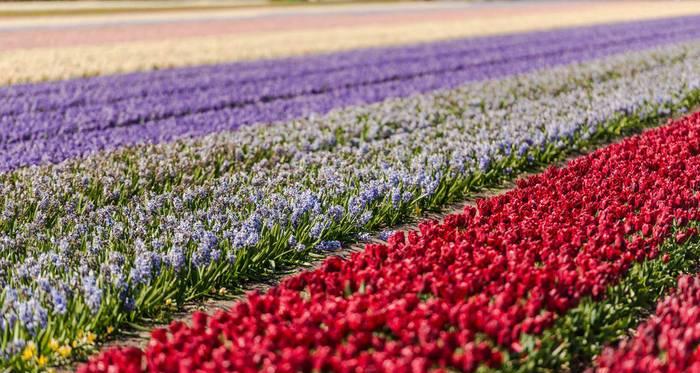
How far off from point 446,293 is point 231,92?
13.1 m

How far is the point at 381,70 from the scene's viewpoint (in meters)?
20.9

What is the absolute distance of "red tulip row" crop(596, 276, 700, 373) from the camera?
416 centimetres

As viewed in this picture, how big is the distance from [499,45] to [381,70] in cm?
831

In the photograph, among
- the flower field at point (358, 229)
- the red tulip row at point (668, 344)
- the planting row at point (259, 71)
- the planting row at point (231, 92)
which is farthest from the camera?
the planting row at point (259, 71)

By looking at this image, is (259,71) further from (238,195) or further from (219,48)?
(238,195)

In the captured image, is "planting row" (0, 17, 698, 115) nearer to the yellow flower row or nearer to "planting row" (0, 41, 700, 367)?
the yellow flower row

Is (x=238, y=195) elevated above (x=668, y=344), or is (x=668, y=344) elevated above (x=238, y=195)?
(x=238, y=195)

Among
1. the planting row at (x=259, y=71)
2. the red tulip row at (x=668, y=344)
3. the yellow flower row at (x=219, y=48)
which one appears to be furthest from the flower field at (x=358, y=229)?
the yellow flower row at (x=219, y=48)

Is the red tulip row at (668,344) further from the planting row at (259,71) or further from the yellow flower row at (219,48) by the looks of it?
the yellow flower row at (219,48)

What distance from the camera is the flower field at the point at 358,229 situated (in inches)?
179

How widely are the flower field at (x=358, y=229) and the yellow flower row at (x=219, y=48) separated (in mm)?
5337

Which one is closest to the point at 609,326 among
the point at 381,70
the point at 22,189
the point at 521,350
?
the point at 521,350

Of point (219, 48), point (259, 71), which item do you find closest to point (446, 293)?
Result: point (259, 71)

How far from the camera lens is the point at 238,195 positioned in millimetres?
7902
